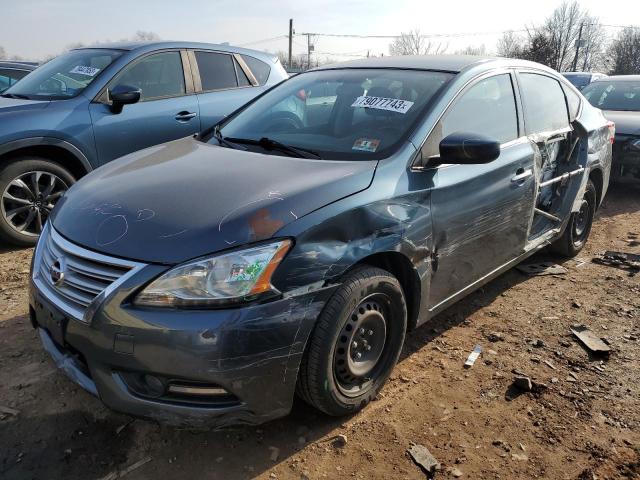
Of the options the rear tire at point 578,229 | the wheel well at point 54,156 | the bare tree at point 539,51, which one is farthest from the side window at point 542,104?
the bare tree at point 539,51

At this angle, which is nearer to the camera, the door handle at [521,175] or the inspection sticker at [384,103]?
the inspection sticker at [384,103]

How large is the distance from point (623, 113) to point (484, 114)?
5.76m

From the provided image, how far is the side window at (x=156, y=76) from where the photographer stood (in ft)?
16.8

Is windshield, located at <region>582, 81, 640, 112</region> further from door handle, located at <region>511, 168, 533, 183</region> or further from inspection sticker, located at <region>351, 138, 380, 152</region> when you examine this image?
inspection sticker, located at <region>351, 138, 380, 152</region>

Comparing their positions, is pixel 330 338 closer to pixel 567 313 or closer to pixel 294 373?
pixel 294 373

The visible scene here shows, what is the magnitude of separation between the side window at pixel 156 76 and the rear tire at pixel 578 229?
3968mm

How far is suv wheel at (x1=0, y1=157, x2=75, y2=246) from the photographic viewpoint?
176 inches

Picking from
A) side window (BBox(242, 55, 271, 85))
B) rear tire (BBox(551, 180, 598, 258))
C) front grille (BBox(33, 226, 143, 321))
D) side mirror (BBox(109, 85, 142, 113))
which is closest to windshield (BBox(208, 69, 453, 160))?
A: front grille (BBox(33, 226, 143, 321))

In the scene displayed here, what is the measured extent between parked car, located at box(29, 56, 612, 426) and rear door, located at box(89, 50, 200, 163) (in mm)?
1805

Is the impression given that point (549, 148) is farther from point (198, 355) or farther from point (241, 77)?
point (241, 77)

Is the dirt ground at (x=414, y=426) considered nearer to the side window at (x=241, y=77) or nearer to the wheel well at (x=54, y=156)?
the wheel well at (x=54, y=156)

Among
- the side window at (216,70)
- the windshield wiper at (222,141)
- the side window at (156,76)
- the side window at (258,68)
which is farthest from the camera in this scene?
the side window at (258,68)

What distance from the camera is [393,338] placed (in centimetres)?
276

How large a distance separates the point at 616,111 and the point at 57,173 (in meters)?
7.74
